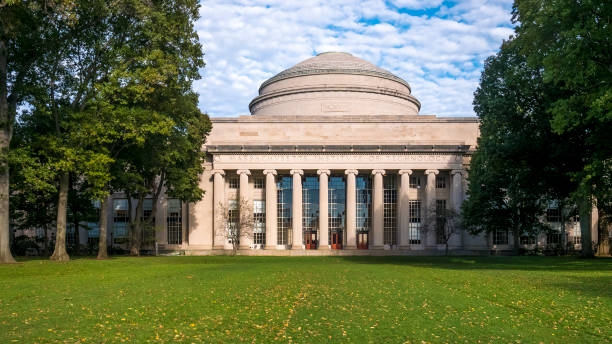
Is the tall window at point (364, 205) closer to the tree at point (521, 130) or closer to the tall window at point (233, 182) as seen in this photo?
the tall window at point (233, 182)

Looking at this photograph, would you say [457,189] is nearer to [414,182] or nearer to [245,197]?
[414,182]

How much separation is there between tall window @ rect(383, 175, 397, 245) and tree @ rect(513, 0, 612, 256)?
1410 inches

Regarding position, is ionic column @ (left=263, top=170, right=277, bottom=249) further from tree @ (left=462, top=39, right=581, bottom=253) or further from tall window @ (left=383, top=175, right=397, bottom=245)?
tree @ (left=462, top=39, right=581, bottom=253)

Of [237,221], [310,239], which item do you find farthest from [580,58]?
[310,239]

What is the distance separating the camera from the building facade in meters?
62.5

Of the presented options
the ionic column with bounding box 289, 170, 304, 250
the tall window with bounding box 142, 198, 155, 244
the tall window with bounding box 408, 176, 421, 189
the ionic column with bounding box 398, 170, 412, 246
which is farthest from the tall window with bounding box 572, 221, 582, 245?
the tall window with bounding box 142, 198, 155, 244

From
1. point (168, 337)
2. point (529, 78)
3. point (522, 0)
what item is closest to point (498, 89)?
point (529, 78)

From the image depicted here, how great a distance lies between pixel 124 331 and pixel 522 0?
84.6 feet

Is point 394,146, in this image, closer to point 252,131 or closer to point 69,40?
point 252,131

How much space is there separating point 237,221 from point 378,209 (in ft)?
51.0

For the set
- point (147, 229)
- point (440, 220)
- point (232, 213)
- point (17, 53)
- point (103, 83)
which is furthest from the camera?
point (232, 213)

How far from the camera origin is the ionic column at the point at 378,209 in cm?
6228

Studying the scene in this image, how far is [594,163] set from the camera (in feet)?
85.9

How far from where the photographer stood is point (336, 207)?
65.1 meters
